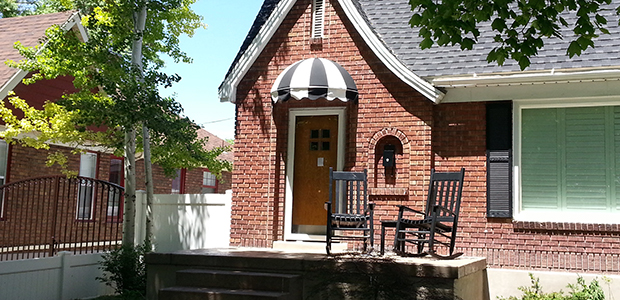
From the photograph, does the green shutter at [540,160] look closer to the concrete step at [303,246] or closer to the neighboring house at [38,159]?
the concrete step at [303,246]

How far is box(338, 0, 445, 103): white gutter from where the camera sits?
10297mm

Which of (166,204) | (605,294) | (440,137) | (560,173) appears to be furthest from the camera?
(166,204)

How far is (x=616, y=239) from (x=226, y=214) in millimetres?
6610

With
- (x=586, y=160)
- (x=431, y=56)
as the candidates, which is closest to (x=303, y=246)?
(x=431, y=56)

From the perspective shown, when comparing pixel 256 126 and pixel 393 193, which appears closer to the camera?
pixel 393 193

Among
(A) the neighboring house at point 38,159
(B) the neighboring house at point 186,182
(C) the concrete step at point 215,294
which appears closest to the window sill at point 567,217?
(C) the concrete step at point 215,294

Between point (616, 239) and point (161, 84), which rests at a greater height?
point (161, 84)

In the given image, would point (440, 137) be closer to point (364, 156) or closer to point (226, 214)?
point (364, 156)

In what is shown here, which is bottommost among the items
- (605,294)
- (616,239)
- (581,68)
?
(605,294)

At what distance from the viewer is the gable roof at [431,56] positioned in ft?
31.3

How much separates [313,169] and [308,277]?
3.74m

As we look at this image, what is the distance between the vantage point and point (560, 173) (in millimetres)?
9859

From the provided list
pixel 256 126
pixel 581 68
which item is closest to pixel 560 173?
pixel 581 68

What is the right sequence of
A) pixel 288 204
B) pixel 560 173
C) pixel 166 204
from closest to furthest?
pixel 560 173
pixel 288 204
pixel 166 204
